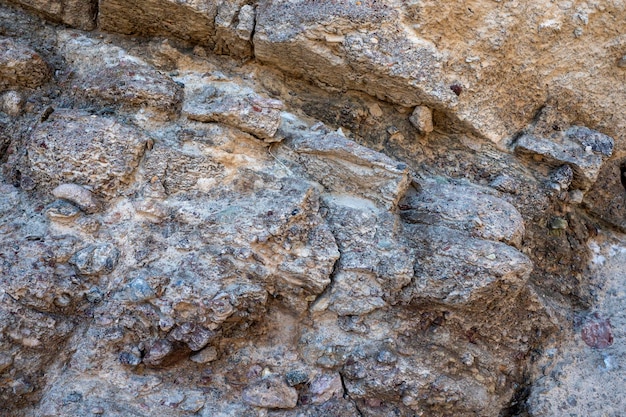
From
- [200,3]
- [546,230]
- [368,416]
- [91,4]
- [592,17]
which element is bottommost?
[368,416]

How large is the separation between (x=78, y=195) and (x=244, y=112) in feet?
2.46

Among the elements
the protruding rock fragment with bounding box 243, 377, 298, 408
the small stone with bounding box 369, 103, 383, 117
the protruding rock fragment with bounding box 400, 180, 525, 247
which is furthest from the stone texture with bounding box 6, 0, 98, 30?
the protruding rock fragment with bounding box 243, 377, 298, 408

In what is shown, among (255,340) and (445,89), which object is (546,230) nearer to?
(445,89)

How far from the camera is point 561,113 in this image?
94.8 inches

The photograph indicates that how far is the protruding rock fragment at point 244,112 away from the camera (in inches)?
83.6

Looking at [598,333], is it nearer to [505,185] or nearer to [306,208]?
[505,185]

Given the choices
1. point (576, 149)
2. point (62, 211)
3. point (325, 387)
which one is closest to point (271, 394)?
point (325, 387)

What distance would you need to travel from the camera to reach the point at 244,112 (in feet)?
6.97

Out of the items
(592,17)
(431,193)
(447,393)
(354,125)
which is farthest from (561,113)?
(447,393)

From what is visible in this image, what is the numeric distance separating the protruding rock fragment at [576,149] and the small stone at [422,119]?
44 cm

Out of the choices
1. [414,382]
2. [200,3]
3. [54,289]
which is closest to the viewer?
[54,289]

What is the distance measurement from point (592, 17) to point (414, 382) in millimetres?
1813

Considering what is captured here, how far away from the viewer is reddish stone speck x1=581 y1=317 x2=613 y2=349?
2.30 metres

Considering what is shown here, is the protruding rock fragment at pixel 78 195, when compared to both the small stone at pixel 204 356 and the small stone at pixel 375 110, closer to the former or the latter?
the small stone at pixel 204 356
